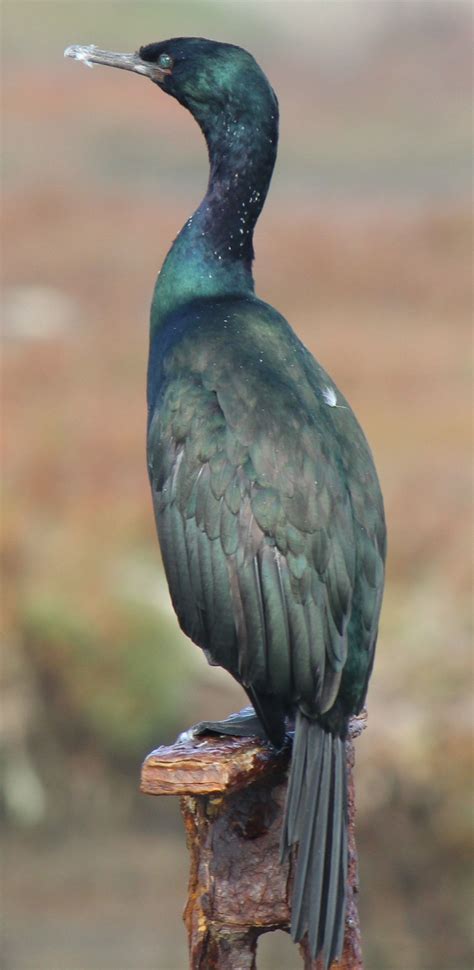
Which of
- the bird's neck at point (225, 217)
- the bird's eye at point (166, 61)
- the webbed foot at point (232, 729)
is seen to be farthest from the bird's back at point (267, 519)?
the bird's eye at point (166, 61)

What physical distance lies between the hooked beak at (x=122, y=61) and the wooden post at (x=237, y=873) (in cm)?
171

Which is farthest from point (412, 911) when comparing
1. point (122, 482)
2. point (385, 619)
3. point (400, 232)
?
point (400, 232)

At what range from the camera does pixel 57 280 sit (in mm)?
15719

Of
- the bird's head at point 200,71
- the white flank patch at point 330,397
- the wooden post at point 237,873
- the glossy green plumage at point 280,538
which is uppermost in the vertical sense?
the bird's head at point 200,71

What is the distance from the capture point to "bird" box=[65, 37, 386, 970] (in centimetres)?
335

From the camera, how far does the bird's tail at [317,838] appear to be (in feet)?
10.8

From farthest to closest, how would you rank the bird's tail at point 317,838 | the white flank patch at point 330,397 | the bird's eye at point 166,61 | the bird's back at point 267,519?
the bird's eye at point 166,61 < the white flank patch at point 330,397 < the bird's back at point 267,519 < the bird's tail at point 317,838

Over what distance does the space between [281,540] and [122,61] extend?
1.44 m

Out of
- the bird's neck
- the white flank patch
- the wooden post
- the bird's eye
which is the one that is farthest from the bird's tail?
the bird's eye

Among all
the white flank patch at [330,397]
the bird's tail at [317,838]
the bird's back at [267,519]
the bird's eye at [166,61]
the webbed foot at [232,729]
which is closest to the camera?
the bird's tail at [317,838]

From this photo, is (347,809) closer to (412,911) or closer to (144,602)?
(412,911)

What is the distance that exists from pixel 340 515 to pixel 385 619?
604 cm

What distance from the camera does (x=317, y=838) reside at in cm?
333

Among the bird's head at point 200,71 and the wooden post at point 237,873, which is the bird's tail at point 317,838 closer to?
the wooden post at point 237,873
